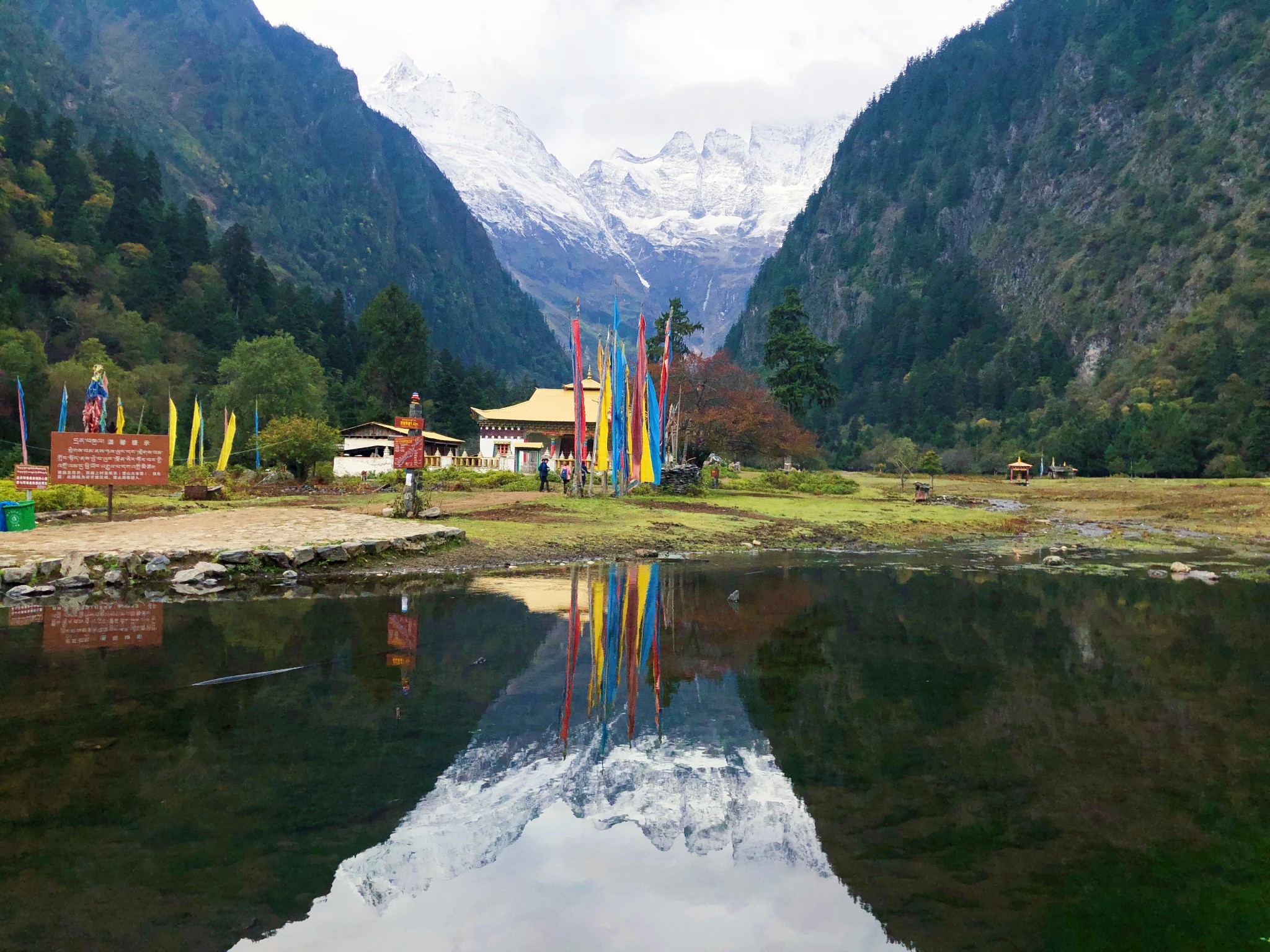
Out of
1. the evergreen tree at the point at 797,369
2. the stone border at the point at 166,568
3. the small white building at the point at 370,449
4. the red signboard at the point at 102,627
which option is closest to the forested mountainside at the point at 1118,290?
the evergreen tree at the point at 797,369

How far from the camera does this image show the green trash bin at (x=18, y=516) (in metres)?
20.4

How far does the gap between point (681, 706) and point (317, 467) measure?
43.0m

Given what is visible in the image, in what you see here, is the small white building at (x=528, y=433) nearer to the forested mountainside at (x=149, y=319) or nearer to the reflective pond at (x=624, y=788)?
the forested mountainside at (x=149, y=319)

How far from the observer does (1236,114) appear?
5418 inches

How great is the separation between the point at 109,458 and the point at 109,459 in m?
0.02

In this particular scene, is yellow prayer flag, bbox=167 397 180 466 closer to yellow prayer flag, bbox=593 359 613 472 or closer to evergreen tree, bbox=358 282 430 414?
yellow prayer flag, bbox=593 359 613 472

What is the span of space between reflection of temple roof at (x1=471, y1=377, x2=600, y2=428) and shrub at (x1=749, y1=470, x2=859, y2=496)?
17218mm

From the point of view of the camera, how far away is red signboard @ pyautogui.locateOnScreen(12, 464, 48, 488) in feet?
85.9

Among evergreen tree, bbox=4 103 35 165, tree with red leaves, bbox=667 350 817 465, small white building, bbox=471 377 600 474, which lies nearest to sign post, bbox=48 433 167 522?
tree with red leaves, bbox=667 350 817 465

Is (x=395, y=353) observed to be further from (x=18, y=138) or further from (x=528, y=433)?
(x=18, y=138)

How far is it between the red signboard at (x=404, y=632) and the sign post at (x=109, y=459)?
12360 mm

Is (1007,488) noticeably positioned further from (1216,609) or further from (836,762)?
(836,762)

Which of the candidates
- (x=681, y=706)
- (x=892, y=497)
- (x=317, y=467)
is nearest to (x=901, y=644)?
(x=681, y=706)

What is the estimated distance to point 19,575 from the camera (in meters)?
15.3
